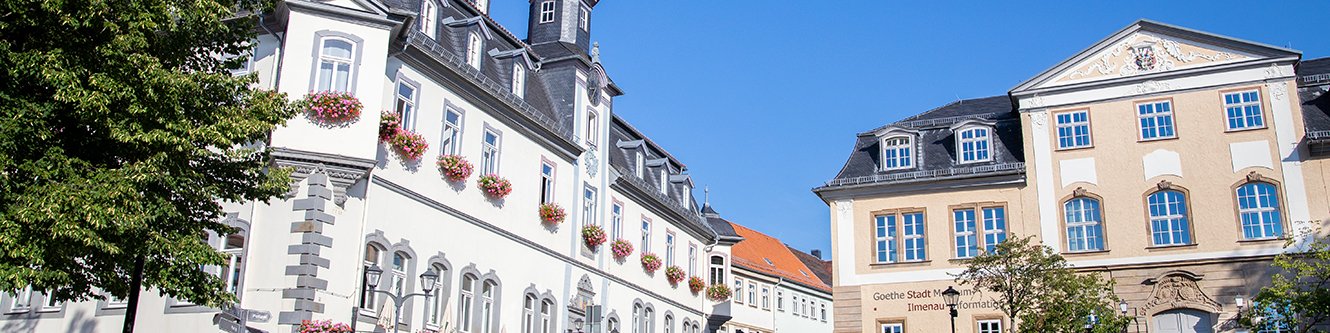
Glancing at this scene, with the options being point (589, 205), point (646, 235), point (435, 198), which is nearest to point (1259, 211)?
point (646, 235)

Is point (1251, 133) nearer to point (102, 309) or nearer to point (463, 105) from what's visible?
point (463, 105)

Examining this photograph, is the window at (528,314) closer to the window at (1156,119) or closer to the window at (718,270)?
the window at (718,270)

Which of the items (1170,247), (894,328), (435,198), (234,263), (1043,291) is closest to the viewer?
(234,263)

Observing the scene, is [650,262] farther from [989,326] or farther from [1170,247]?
[1170,247]

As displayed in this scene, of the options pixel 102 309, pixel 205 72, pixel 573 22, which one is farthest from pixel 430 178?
pixel 573 22

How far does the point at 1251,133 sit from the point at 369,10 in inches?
954

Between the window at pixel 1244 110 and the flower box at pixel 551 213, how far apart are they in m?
18.9

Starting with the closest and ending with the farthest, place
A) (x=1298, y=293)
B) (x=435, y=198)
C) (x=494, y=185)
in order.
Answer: (x=435, y=198), (x=494, y=185), (x=1298, y=293)

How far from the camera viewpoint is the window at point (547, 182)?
30938 mm

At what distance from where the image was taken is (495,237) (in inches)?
1102

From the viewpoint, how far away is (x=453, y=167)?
2597cm

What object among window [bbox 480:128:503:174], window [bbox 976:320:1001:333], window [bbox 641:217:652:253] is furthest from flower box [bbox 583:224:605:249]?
window [bbox 976:320:1001:333]

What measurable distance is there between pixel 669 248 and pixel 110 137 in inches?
1099

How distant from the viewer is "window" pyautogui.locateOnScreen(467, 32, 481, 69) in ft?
93.5
